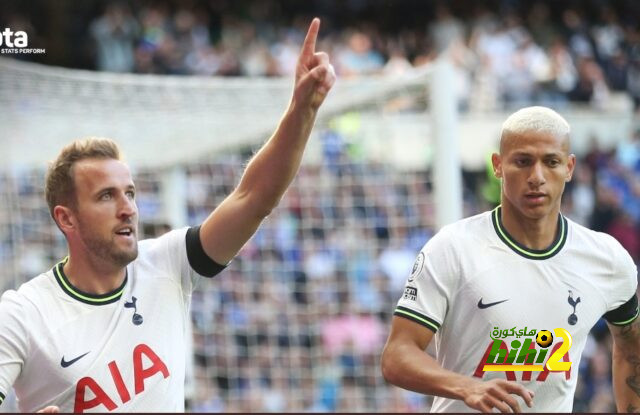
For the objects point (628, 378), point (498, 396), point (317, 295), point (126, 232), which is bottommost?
point (317, 295)

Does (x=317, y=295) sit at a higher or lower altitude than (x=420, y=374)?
lower

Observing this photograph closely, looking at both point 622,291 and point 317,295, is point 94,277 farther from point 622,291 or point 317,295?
point 317,295

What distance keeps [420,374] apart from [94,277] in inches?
54.0

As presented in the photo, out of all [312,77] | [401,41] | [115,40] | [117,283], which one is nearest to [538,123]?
Result: [312,77]

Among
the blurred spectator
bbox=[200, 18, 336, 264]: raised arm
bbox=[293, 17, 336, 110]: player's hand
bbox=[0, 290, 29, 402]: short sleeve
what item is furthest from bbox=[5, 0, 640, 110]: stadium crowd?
bbox=[0, 290, 29, 402]: short sleeve

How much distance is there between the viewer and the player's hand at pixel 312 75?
4328 millimetres

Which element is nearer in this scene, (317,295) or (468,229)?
(468,229)

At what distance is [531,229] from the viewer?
4922 millimetres

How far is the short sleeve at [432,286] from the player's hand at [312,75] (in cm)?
87

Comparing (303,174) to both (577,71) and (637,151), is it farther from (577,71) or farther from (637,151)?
(577,71)

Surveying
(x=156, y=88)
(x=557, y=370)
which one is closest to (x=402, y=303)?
(x=557, y=370)

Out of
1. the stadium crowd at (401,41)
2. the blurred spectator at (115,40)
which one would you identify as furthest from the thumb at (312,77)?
the blurred spectator at (115,40)

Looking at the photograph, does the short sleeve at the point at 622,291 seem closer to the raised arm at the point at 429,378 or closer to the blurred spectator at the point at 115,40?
the raised arm at the point at 429,378

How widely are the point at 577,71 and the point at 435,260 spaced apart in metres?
15.0
